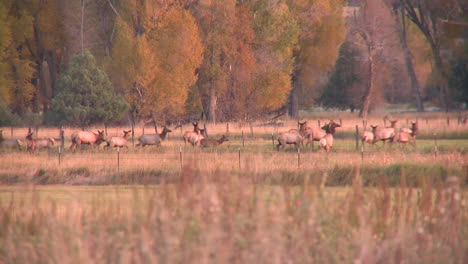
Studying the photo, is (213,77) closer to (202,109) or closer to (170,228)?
(202,109)

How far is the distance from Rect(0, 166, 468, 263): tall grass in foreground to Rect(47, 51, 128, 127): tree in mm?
32873

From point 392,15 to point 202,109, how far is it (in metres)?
23.3

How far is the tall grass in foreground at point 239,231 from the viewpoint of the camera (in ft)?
34.7

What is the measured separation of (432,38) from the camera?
62844mm

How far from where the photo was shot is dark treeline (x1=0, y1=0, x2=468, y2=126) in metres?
49.8

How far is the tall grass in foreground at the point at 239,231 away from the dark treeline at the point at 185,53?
92.2 ft

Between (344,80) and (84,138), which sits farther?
(344,80)

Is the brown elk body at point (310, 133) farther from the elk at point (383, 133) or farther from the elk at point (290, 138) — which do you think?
the elk at point (383, 133)

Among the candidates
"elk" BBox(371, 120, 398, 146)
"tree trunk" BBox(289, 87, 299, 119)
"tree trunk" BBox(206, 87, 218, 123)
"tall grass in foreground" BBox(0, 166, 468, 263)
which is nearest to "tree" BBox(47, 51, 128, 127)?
"tree trunk" BBox(206, 87, 218, 123)

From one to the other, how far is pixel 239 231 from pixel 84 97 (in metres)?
36.3

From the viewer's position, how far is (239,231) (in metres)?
11.3

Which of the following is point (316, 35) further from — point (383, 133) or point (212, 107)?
point (383, 133)

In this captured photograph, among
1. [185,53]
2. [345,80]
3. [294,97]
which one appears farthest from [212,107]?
[345,80]

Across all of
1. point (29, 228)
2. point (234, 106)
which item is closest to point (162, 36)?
point (234, 106)
